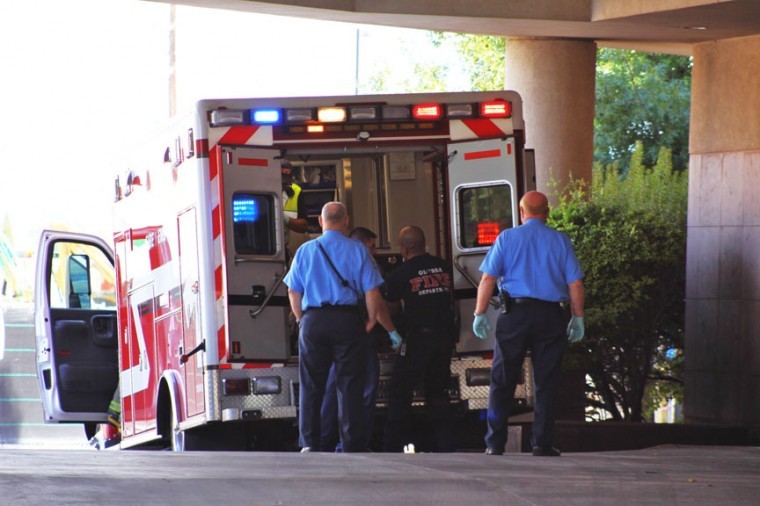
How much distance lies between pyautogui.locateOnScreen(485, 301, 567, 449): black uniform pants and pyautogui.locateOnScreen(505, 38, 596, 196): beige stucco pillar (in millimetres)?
7210

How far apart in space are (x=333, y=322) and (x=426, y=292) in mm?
1013

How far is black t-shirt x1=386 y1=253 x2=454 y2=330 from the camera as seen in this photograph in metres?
10.9

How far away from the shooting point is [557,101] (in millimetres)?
17078

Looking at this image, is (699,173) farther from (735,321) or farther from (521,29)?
(521,29)

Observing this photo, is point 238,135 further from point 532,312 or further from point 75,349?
point 75,349

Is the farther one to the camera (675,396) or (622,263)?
(675,396)

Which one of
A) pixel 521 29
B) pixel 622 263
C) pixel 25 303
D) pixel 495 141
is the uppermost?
pixel 521 29

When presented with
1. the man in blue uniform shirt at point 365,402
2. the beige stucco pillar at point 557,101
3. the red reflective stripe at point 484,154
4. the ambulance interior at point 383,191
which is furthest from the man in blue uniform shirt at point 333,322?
the beige stucco pillar at point 557,101

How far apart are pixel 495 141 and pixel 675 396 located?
692 centimetres

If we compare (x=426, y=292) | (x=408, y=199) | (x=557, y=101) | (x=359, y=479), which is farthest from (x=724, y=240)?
(x=359, y=479)

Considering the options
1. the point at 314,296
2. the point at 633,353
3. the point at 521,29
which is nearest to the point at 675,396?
the point at 633,353

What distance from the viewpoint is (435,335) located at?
10.9 meters

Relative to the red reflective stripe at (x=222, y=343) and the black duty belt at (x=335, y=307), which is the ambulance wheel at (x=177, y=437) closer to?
the red reflective stripe at (x=222, y=343)

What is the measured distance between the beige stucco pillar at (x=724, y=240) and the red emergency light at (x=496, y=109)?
12.8ft
